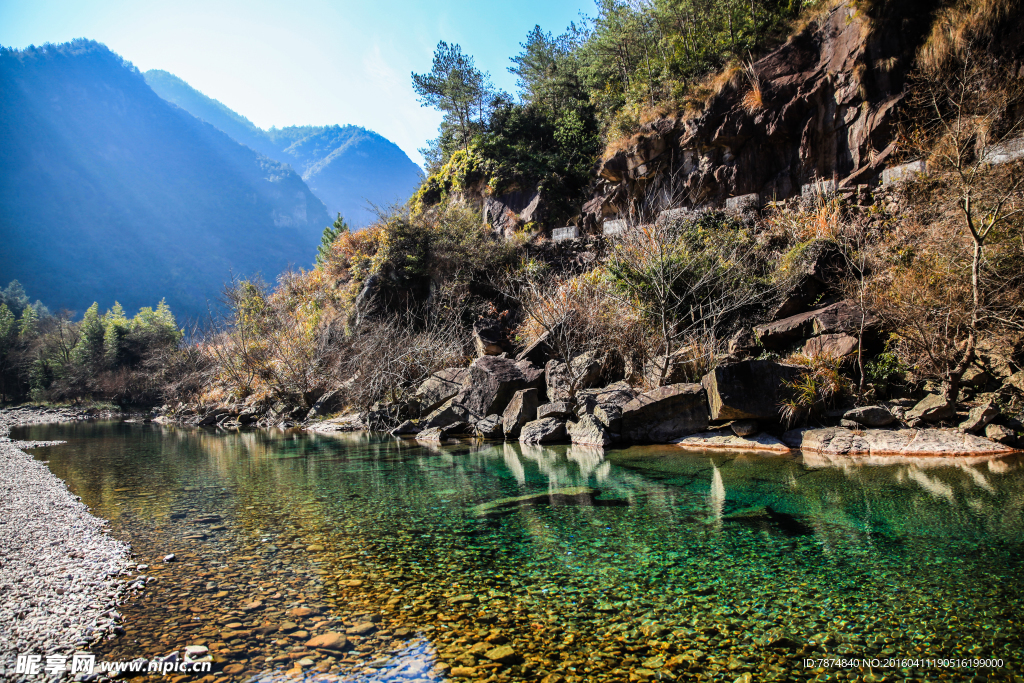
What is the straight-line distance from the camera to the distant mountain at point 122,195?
88438mm

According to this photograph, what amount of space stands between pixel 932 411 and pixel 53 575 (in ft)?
41.5

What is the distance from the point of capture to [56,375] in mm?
35969

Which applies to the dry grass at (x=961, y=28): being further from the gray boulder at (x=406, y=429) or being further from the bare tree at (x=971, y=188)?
the gray boulder at (x=406, y=429)

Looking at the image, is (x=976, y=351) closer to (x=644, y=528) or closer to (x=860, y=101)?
(x=644, y=528)

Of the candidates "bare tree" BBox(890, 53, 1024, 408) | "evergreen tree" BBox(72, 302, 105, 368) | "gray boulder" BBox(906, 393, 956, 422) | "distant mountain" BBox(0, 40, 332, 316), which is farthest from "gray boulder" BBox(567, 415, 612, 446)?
"distant mountain" BBox(0, 40, 332, 316)

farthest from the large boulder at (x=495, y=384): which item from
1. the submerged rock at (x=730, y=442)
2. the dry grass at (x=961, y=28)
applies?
the dry grass at (x=961, y=28)

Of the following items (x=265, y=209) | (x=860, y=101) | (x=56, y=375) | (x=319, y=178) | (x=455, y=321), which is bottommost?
(x=455, y=321)

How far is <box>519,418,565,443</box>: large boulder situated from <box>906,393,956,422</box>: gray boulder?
271 inches

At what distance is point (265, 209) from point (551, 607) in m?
155

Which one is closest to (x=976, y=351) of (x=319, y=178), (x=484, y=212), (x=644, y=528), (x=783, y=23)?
(x=644, y=528)

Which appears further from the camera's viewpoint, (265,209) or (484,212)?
(265,209)

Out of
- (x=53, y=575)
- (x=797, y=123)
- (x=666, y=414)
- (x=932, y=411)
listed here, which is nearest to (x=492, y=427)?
(x=666, y=414)

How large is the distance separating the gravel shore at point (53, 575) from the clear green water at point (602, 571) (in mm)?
249

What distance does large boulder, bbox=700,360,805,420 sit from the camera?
10.7m
